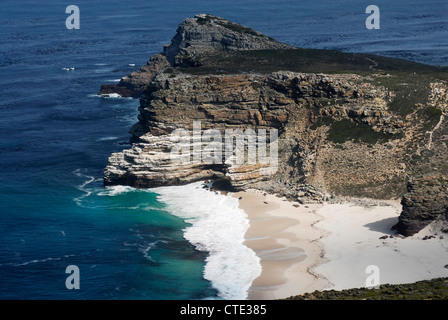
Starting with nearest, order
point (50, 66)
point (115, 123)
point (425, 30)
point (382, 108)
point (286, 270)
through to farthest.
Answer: point (286, 270)
point (382, 108)
point (115, 123)
point (50, 66)
point (425, 30)

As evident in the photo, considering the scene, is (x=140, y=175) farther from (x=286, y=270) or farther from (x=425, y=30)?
(x=425, y=30)

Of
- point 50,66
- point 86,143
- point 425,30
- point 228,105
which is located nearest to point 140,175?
point 228,105

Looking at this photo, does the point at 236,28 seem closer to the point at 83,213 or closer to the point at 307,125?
the point at 307,125

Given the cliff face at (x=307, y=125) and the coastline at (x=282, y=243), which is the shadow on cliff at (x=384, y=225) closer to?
the coastline at (x=282, y=243)

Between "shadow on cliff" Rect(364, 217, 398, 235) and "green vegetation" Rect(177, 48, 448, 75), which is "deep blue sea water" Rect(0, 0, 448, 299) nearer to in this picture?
"shadow on cliff" Rect(364, 217, 398, 235)

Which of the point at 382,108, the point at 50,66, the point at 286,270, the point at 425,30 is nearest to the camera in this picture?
the point at 286,270

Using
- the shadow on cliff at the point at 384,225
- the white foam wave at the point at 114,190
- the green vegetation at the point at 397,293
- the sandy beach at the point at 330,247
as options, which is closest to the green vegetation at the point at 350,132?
the sandy beach at the point at 330,247

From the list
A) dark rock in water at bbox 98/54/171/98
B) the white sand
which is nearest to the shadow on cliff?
the white sand

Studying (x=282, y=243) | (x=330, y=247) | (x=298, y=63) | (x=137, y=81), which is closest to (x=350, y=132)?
(x=282, y=243)
